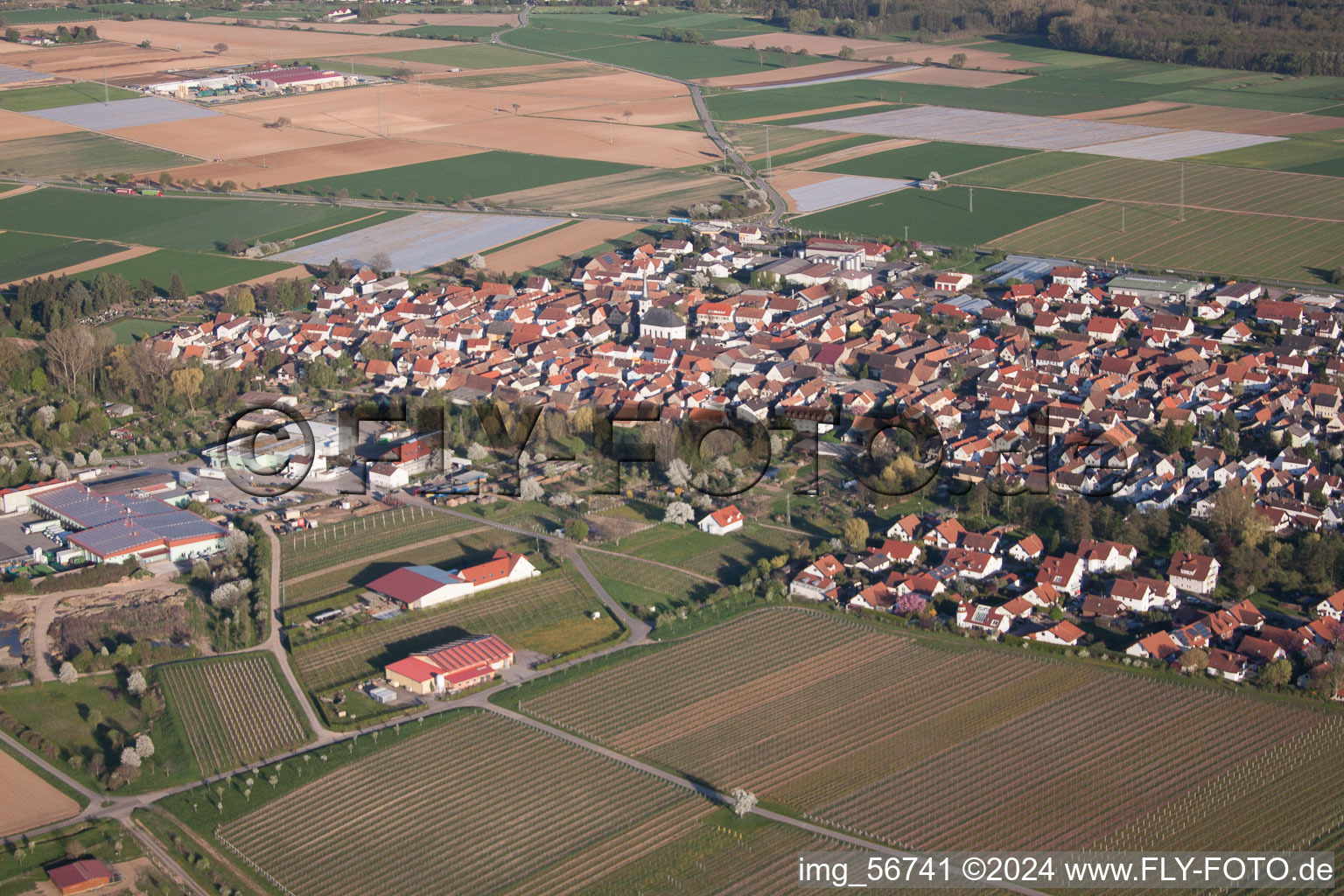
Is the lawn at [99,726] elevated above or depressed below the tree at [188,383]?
below

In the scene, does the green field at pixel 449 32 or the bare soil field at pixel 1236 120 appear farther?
the green field at pixel 449 32

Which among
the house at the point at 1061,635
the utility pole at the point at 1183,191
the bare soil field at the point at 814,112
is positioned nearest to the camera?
the house at the point at 1061,635

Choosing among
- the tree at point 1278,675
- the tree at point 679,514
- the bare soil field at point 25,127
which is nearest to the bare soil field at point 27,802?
the tree at point 679,514

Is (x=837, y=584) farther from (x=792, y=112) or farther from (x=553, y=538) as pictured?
(x=792, y=112)

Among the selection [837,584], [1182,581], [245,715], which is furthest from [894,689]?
[245,715]

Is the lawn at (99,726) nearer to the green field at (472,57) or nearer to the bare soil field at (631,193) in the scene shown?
the bare soil field at (631,193)

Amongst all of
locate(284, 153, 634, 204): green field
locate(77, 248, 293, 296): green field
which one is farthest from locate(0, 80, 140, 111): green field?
locate(77, 248, 293, 296): green field
